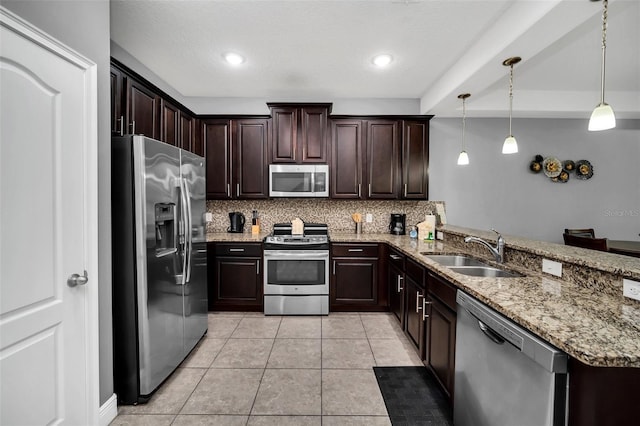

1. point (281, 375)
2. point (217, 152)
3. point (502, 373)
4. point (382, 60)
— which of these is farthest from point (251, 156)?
point (502, 373)

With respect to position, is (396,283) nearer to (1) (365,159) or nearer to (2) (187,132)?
(1) (365,159)

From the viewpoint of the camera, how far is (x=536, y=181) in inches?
157

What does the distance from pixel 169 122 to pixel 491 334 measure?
10.5 ft

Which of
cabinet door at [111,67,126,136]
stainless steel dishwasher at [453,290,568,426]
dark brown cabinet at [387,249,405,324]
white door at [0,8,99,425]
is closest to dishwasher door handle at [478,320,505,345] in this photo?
stainless steel dishwasher at [453,290,568,426]

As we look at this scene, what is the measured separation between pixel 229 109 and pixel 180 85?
650mm

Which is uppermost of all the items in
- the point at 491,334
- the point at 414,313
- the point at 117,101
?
the point at 117,101

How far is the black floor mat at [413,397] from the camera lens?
69.0 inches

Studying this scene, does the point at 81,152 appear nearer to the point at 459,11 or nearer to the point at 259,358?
the point at 259,358

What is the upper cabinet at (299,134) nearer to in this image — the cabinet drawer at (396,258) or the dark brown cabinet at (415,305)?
the cabinet drawer at (396,258)

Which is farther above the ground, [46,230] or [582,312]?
[46,230]

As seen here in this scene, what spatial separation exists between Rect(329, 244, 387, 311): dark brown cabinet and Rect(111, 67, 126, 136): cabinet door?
237 centimetres

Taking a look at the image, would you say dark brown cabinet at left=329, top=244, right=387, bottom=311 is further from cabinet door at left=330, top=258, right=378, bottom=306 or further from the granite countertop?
the granite countertop

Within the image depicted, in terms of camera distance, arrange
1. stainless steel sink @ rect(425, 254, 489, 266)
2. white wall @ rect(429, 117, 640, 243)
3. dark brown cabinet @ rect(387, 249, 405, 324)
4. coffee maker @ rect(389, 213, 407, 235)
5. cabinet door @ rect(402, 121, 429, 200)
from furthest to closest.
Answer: white wall @ rect(429, 117, 640, 243), coffee maker @ rect(389, 213, 407, 235), cabinet door @ rect(402, 121, 429, 200), dark brown cabinet @ rect(387, 249, 405, 324), stainless steel sink @ rect(425, 254, 489, 266)

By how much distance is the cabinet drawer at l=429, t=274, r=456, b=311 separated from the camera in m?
1.72
